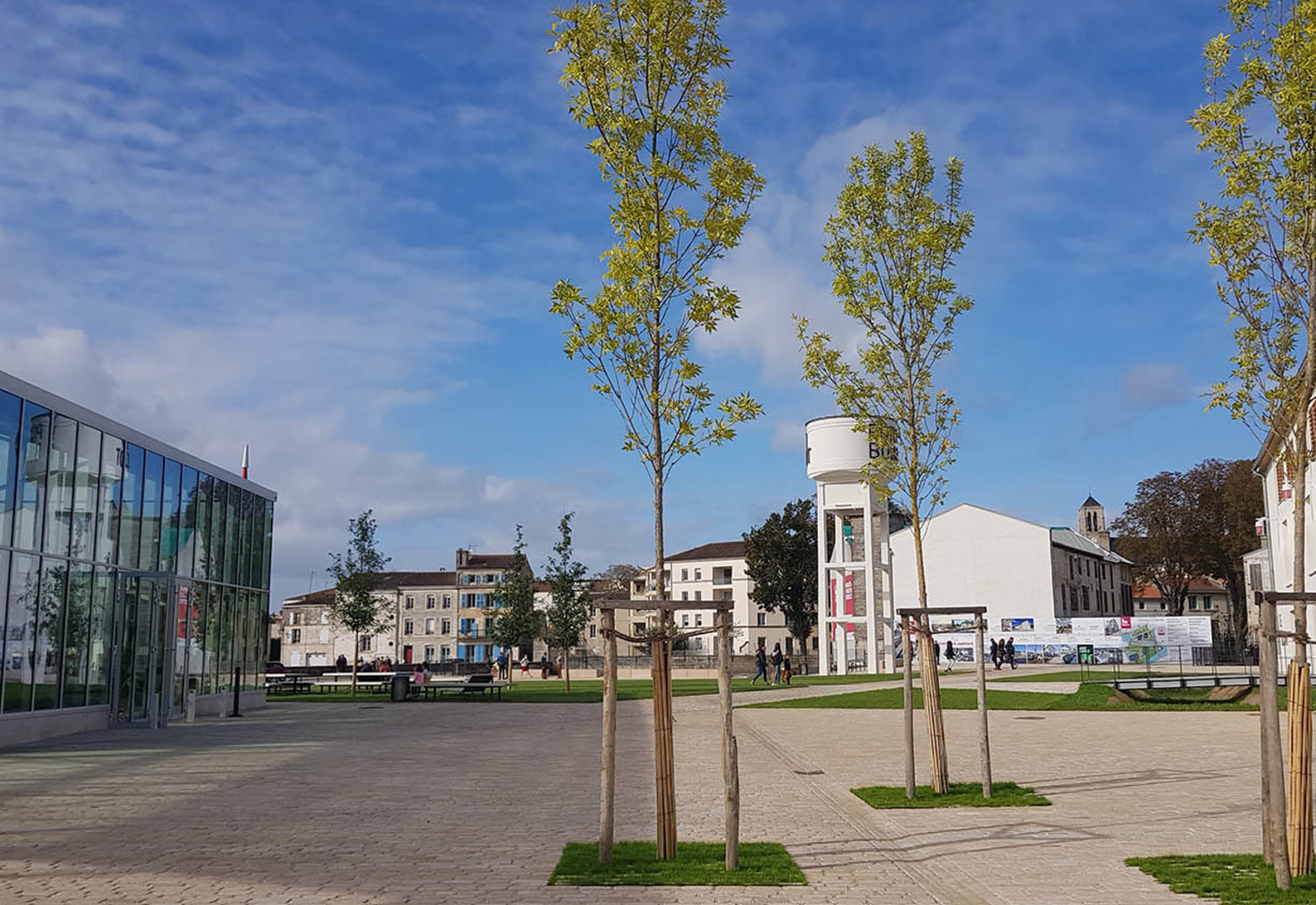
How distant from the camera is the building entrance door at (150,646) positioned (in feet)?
79.5

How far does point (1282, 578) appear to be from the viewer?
48406mm

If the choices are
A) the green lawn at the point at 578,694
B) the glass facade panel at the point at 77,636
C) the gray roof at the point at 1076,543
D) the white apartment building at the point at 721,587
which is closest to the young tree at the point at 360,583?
the green lawn at the point at 578,694

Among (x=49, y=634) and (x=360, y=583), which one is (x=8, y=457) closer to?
(x=49, y=634)

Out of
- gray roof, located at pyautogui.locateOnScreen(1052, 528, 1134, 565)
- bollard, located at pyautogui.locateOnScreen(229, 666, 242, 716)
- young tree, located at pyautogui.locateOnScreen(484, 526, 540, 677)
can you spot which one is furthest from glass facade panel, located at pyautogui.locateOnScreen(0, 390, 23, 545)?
gray roof, located at pyautogui.locateOnScreen(1052, 528, 1134, 565)

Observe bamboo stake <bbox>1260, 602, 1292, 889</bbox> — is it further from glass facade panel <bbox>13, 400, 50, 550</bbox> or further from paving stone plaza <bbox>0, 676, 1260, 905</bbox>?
glass facade panel <bbox>13, 400, 50, 550</bbox>

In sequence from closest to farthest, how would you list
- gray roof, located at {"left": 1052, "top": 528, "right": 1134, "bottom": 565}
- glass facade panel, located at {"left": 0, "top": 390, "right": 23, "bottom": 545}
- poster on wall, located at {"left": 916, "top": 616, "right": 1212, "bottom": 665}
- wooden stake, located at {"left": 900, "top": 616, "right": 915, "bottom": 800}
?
wooden stake, located at {"left": 900, "top": 616, "right": 915, "bottom": 800} < glass facade panel, located at {"left": 0, "top": 390, "right": 23, "bottom": 545} < poster on wall, located at {"left": 916, "top": 616, "right": 1212, "bottom": 665} < gray roof, located at {"left": 1052, "top": 528, "right": 1134, "bottom": 565}

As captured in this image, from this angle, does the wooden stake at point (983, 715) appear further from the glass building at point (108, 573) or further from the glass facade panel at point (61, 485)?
the glass facade panel at point (61, 485)

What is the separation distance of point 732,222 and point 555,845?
6.05 meters

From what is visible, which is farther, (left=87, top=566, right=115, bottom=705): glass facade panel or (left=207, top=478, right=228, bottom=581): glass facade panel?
(left=207, top=478, right=228, bottom=581): glass facade panel

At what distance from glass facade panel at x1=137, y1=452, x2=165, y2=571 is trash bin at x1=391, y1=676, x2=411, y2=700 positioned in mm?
12358

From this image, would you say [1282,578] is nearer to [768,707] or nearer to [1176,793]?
[768,707]

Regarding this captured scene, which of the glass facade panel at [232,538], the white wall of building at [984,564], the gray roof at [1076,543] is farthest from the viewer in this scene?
the gray roof at [1076,543]

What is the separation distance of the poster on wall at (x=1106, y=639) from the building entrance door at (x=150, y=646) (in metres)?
43.1

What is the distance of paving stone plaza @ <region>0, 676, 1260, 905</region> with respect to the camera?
26.3 feet
